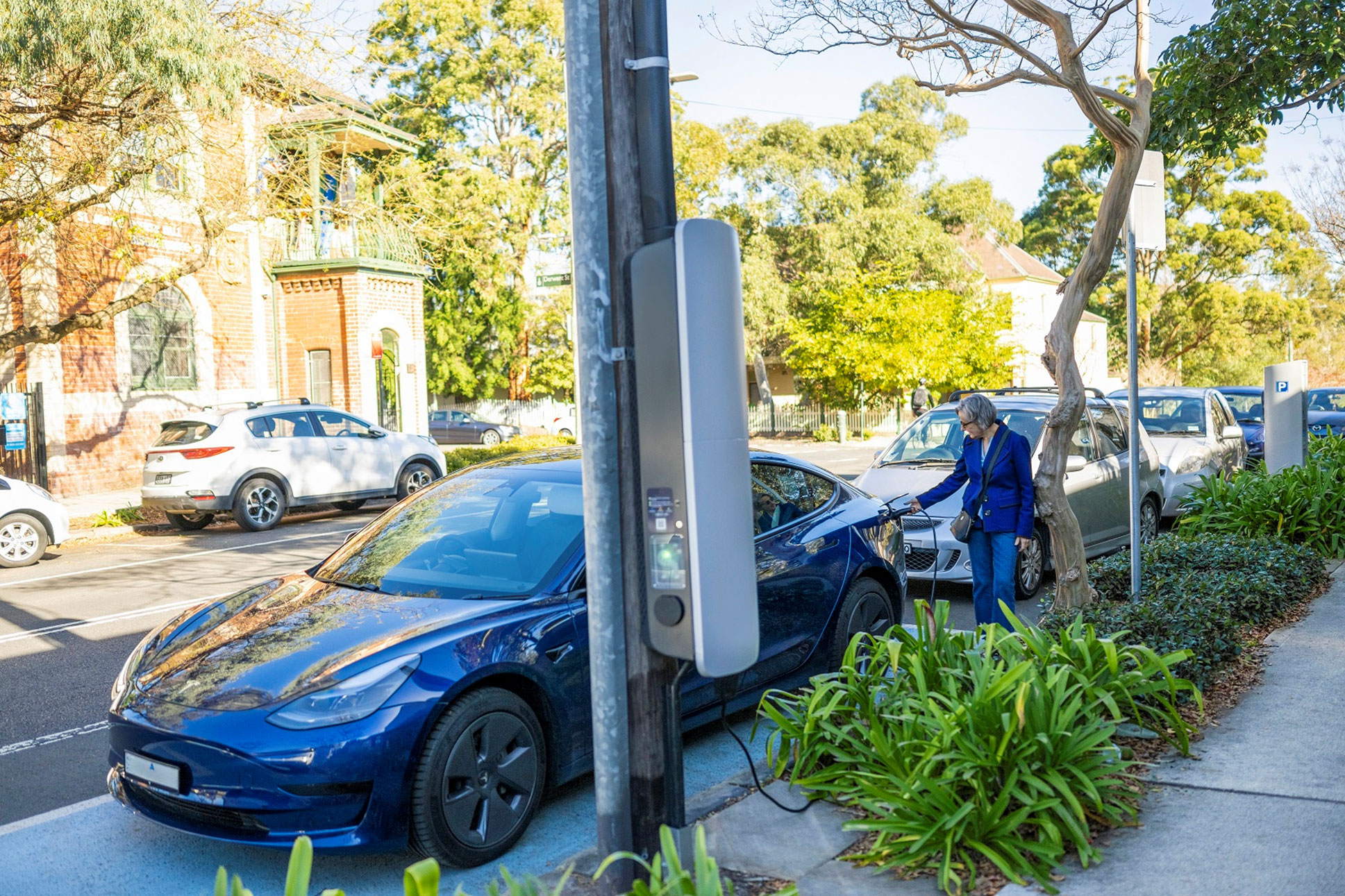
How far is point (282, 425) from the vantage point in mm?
16703

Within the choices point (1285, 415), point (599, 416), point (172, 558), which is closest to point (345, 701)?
point (599, 416)

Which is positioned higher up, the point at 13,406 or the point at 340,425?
the point at 13,406

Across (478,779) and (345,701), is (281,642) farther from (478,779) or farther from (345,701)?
(478,779)

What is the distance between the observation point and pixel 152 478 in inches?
624

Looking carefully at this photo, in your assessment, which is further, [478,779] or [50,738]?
[50,738]

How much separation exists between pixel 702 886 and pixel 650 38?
2.44 meters

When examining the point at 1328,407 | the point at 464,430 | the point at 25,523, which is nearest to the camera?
the point at 25,523

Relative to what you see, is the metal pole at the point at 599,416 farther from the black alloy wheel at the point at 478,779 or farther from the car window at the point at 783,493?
the car window at the point at 783,493

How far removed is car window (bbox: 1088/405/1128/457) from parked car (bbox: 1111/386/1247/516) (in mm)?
1702

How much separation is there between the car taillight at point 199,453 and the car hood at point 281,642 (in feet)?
36.0

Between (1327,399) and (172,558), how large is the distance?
22.8 m

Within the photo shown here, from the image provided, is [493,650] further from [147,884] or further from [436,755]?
[147,884]

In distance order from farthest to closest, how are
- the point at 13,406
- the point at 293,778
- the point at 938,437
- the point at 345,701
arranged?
1. the point at 13,406
2. the point at 938,437
3. the point at 345,701
4. the point at 293,778

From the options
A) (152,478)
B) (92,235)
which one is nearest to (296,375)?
(92,235)
